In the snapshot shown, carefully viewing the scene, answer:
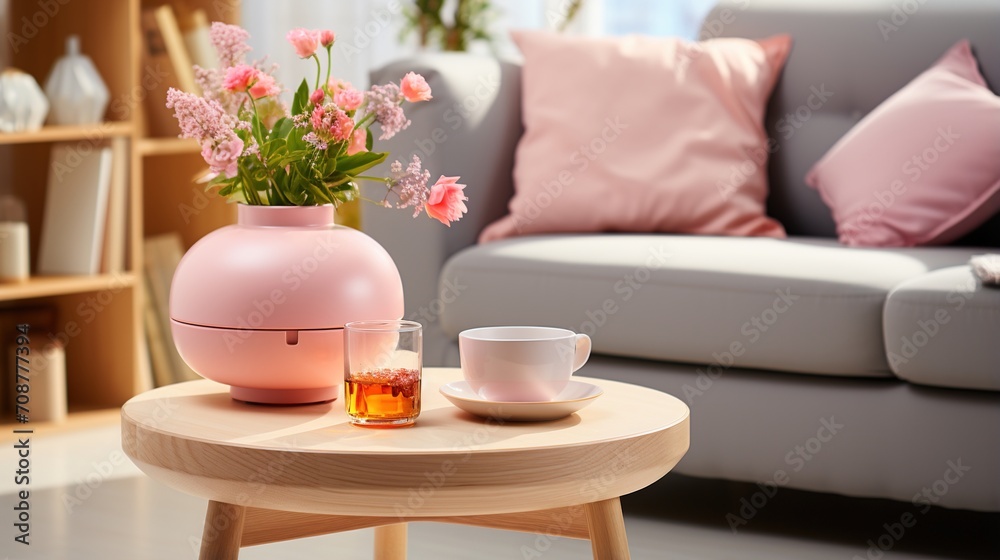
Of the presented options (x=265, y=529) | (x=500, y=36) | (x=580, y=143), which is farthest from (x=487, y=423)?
(x=500, y=36)

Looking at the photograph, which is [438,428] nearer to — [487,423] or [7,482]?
[487,423]

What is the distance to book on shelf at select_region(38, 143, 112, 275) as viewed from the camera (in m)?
2.73

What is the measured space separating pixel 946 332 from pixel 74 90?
1.91 m

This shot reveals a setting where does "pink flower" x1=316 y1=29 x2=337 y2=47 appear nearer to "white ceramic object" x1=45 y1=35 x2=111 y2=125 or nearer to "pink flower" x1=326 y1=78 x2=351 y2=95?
"pink flower" x1=326 y1=78 x2=351 y2=95

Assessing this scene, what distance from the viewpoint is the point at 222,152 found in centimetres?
118

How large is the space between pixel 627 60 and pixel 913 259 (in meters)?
0.71

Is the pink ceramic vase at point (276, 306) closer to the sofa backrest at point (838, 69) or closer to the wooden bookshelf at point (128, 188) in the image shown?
the sofa backrest at point (838, 69)

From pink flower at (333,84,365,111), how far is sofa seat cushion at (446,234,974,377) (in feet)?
2.70

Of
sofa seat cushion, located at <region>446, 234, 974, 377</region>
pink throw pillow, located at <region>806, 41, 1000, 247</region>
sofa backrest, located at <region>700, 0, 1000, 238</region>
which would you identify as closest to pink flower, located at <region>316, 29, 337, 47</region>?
sofa seat cushion, located at <region>446, 234, 974, 377</region>

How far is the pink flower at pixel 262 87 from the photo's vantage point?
1279mm

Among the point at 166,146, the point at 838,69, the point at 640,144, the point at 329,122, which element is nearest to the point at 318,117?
the point at 329,122

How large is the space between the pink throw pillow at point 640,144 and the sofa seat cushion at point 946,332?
58 cm

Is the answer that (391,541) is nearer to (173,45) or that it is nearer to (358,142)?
(358,142)

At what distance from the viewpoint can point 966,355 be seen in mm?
1734
